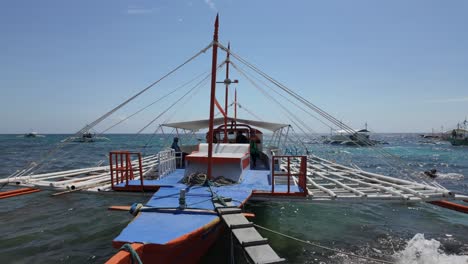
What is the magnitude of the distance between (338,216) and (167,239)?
10.4 m

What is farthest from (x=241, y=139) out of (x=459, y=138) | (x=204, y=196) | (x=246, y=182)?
(x=459, y=138)

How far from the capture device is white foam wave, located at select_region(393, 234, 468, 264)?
27.4 feet

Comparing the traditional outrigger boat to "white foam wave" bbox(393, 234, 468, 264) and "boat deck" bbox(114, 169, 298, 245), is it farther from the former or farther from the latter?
"white foam wave" bbox(393, 234, 468, 264)

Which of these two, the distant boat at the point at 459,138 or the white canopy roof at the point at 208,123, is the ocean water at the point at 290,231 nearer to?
the white canopy roof at the point at 208,123

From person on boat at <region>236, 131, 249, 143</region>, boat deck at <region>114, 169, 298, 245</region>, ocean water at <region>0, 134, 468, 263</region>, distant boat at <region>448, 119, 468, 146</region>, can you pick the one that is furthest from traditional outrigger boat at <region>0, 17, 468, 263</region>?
distant boat at <region>448, 119, 468, 146</region>

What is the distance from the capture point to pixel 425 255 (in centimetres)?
875

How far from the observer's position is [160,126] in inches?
634

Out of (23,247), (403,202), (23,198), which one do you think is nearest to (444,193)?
(403,202)

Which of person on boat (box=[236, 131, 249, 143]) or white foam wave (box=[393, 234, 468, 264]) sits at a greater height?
person on boat (box=[236, 131, 249, 143])

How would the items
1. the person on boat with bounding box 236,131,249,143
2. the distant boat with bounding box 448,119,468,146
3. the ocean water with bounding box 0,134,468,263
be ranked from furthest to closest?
the distant boat with bounding box 448,119,468,146
the person on boat with bounding box 236,131,249,143
the ocean water with bounding box 0,134,468,263

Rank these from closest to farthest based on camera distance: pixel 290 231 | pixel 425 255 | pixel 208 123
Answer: pixel 425 255 → pixel 290 231 → pixel 208 123

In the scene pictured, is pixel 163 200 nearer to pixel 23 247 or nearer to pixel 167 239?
pixel 167 239

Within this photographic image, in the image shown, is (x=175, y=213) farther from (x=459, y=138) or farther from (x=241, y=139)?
(x=459, y=138)

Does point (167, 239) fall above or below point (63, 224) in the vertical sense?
above
